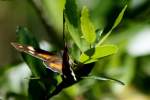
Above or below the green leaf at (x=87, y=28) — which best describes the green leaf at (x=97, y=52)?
below

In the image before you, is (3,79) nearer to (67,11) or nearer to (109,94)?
(109,94)

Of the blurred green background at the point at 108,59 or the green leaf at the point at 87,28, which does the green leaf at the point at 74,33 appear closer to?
the green leaf at the point at 87,28

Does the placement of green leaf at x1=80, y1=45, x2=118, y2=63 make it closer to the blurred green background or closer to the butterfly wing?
the butterfly wing

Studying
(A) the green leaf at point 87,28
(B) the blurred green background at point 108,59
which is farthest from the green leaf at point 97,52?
(B) the blurred green background at point 108,59

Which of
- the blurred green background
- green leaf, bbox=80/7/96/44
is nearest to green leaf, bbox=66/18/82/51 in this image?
green leaf, bbox=80/7/96/44

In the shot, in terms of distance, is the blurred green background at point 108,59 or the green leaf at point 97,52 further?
the blurred green background at point 108,59

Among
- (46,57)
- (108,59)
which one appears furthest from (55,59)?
(108,59)

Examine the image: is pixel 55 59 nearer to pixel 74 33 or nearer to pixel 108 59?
pixel 74 33
